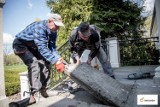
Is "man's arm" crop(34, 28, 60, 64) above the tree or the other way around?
the other way around

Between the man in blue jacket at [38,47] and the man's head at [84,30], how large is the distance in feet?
1.88

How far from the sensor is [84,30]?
4633 millimetres

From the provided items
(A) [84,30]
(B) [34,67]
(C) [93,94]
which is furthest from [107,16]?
(C) [93,94]

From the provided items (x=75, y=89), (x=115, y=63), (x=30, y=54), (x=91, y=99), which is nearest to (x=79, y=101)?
(x=91, y=99)

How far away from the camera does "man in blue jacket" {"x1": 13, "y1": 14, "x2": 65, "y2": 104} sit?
405 centimetres

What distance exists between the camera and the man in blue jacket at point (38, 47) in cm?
405

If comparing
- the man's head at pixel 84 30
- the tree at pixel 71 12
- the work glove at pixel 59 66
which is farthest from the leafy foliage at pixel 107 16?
the work glove at pixel 59 66

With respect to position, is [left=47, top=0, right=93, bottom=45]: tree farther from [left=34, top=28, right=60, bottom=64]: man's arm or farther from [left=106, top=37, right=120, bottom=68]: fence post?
[left=34, top=28, right=60, bottom=64]: man's arm

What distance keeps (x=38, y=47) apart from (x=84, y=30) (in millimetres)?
1091

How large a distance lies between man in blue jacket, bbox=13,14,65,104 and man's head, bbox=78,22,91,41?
57 centimetres

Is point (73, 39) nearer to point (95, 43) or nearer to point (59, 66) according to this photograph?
point (95, 43)

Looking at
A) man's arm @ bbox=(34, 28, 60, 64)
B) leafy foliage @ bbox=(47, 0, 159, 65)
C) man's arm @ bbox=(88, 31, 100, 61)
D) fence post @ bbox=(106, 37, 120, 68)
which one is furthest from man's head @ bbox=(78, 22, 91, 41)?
leafy foliage @ bbox=(47, 0, 159, 65)

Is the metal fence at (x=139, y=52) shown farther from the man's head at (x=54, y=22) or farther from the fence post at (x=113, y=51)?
the man's head at (x=54, y=22)

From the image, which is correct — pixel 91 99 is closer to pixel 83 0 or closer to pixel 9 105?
pixel 9 105
